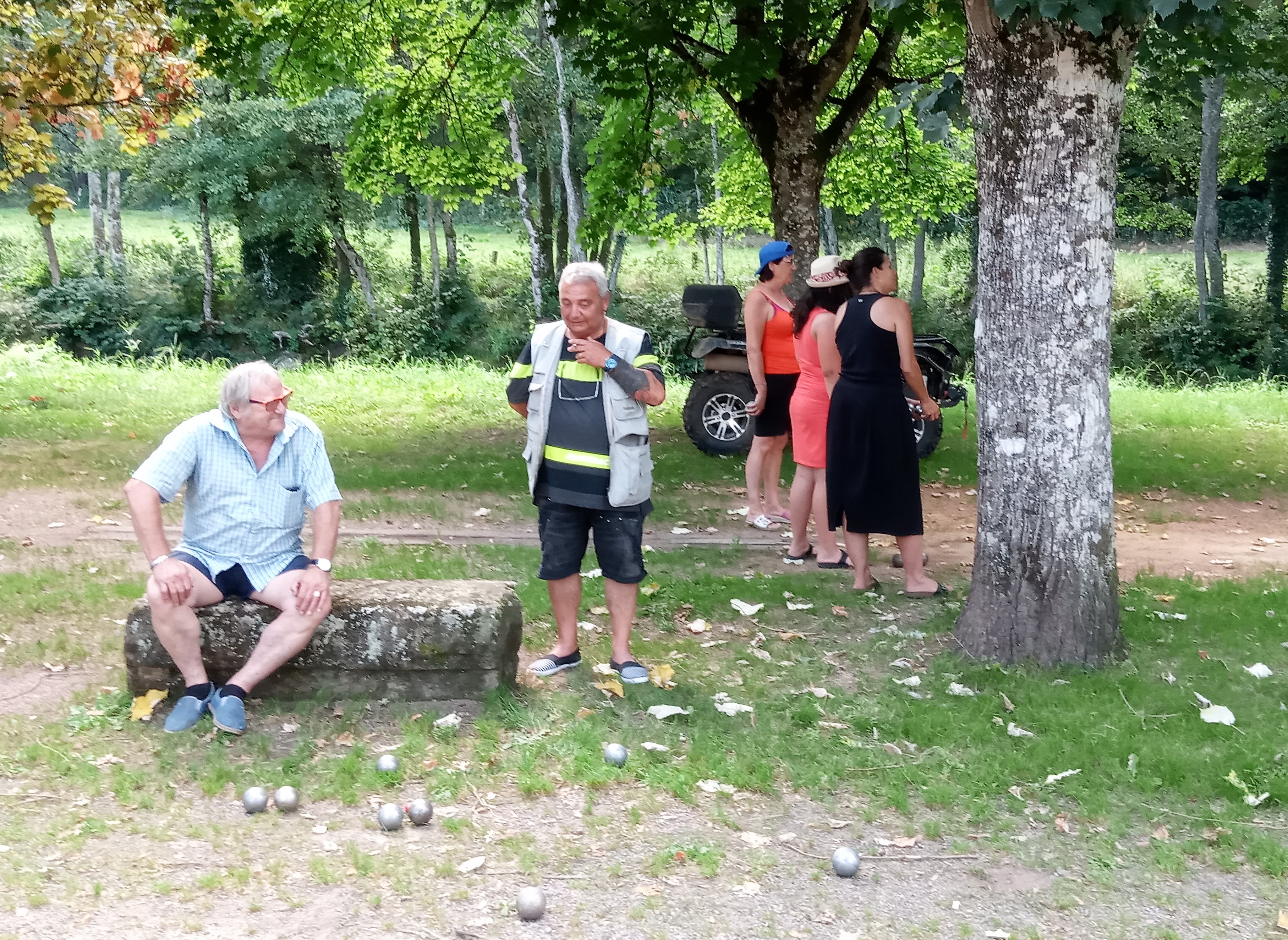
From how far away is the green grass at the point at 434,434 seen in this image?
1091cm

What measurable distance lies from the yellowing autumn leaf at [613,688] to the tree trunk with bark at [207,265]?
23.4 meters

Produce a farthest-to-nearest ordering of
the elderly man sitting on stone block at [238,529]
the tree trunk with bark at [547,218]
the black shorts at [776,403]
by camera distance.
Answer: the tree trunk with bark at [547,218] < the black shorts at [776,403] < the elderly man sitting on stone block at [238,529]

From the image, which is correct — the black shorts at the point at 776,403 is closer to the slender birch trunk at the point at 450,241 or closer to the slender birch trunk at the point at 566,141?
the slender birch trunk at the point at 566,141

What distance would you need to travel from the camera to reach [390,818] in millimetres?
4262

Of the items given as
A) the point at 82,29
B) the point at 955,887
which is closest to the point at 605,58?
the point at 82,29

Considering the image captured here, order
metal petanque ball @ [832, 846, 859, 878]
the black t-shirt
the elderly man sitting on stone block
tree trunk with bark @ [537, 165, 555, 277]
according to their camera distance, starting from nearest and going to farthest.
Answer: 1. metal petanque ball @ [832, 846, 859, 878]
2. the elderly man sitting on stone block
3. the black t-shirt
4. tree trunk with bark @ [537, 165, 555, 277]

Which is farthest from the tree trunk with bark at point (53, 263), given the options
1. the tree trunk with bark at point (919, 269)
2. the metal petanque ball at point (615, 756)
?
the metal petanque ball at point (615, 756)

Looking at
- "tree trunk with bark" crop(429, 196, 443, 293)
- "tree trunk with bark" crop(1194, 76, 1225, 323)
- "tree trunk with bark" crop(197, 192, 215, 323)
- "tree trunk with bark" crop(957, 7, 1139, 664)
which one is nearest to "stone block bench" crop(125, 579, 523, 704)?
"tree trunk with bark" crop(957, 7, 1139, 664)

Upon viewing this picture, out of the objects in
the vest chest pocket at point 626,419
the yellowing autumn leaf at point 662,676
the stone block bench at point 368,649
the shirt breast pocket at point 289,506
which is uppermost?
the vest chest pocket at point 626,419

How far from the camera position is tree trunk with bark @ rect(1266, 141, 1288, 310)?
25031 millimetres

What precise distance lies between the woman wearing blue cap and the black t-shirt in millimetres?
2964

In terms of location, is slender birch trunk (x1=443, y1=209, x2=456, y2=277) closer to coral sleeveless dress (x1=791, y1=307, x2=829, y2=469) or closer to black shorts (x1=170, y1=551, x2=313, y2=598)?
coral sleeveless dress (x1=791, y1=307, x2=829, y2=469)

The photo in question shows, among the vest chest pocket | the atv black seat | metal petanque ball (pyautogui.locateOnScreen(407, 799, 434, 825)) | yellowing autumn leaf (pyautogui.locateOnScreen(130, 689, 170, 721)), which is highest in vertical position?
the atv black seat

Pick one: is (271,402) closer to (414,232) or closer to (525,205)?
(525,205)
